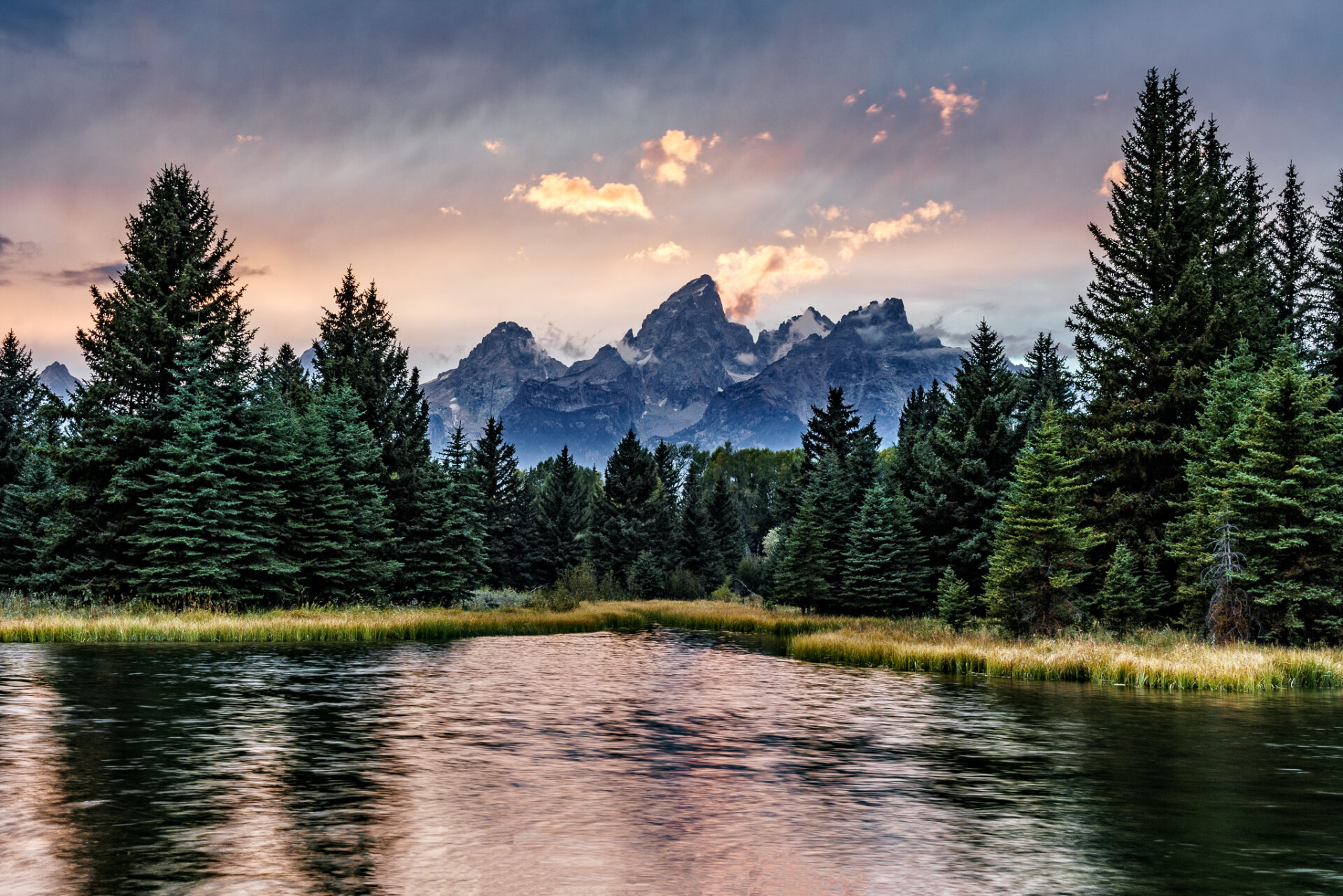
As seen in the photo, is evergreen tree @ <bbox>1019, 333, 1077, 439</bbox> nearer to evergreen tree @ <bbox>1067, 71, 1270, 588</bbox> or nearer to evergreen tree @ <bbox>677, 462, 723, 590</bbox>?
evergreen tree @ <bbox>1067, 71, 1270, 588</bbox>

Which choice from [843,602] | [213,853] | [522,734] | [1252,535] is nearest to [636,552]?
[843,602]

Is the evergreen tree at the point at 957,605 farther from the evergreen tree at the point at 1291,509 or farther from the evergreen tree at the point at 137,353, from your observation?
the evergreen tree at the point at 137,353

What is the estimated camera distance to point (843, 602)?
5325cm

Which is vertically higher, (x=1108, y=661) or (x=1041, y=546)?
(x=1041, y=546)

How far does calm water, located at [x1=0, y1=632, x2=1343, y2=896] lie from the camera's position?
953 centimetres

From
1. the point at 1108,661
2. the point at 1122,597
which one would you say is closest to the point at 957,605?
the point at 1122,597

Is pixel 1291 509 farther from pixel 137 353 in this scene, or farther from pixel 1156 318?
pixel 137 353

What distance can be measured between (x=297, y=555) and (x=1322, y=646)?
43.2 meters

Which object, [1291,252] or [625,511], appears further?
[625,511]

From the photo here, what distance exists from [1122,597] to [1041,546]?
5.37 meters

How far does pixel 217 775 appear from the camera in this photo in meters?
13.5

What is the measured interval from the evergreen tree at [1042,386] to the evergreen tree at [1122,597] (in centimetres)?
1367

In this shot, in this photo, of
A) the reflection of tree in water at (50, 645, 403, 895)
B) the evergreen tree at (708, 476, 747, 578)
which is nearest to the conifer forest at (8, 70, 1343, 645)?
the reflection of tree in water at (50, 645, 403, 895)

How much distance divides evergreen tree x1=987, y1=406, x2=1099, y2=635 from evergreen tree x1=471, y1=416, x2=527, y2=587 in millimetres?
50892
